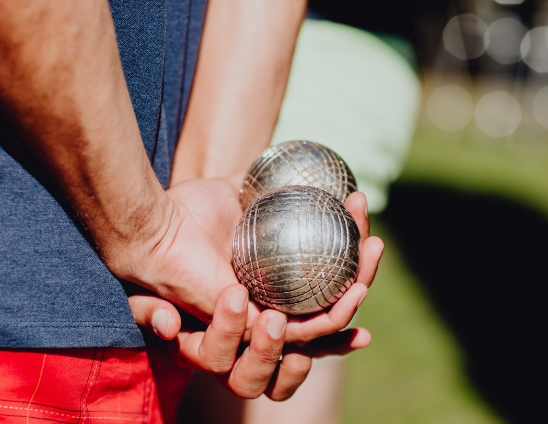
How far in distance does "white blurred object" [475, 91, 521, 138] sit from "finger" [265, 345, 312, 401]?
726cm

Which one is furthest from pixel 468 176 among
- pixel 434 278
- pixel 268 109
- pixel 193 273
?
pixel 193 273

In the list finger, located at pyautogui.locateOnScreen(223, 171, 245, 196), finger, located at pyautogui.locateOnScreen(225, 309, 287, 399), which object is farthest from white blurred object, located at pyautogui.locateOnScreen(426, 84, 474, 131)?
finger, located at pyautogui.locateOnScreen(225, 309, 287, 399)

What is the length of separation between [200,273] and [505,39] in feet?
29.4

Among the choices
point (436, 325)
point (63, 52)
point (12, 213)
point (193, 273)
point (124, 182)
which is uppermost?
point (63, 52)

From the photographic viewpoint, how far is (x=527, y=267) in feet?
16.4

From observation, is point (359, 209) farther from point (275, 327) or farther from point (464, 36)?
point (464, 36)

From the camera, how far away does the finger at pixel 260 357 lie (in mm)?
1600

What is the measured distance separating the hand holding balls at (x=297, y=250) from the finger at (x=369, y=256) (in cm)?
5

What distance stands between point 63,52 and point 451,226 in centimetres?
507

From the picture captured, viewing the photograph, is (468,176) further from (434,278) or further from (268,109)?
(268,109)

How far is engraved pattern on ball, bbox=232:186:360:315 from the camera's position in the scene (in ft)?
5.40

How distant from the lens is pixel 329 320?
169 centimetres

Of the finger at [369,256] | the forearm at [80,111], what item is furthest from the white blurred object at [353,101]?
the forearm at [80,111]

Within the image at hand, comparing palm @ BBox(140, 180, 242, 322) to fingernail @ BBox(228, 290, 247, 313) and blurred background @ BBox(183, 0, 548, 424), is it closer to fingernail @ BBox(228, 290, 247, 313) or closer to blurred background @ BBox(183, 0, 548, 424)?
fingernail @ BBox(228, 290, 247, 313)
